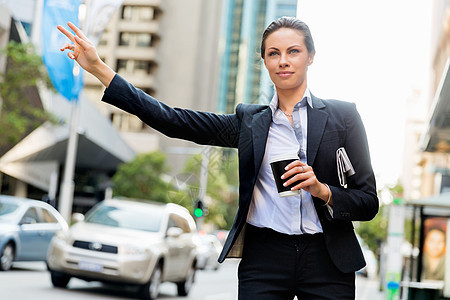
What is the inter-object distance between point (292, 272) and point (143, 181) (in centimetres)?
5367

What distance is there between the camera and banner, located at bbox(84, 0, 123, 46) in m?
8.44

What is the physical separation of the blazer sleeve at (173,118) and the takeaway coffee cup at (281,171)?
440mm

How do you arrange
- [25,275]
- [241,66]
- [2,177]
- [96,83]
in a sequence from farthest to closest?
1. [241,66]
2. [96,83]
3. [2,177]
4. [25,275]

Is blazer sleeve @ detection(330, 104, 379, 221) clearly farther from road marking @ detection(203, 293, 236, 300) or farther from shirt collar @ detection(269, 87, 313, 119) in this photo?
road marking @ detection(203, 293, 236, 300)

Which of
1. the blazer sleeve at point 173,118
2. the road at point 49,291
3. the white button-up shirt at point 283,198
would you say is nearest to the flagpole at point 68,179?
the road at point 49,291

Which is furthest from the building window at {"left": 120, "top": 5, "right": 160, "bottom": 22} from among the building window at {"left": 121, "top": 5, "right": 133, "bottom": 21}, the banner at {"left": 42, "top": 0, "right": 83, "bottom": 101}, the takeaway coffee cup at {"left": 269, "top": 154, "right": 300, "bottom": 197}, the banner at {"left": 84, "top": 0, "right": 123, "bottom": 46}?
the takeaway coffee cup at {"left": 269, "top": 154, "right": 300, "bottom": 197}

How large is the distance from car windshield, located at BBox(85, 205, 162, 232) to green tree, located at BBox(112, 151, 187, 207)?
136ft

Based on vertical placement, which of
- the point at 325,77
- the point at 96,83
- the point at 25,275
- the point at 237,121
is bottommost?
the point at 25,275

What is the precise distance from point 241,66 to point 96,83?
30025 mm

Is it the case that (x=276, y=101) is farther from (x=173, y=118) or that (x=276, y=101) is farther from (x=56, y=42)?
(x=56, y=42)

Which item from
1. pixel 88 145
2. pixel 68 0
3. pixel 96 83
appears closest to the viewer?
pixel 68 0

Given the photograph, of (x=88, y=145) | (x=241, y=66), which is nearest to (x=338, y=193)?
(x=88, y=145)

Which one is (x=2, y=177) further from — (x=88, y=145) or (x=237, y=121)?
(x=237, y=121)

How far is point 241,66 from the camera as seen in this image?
108 metres
